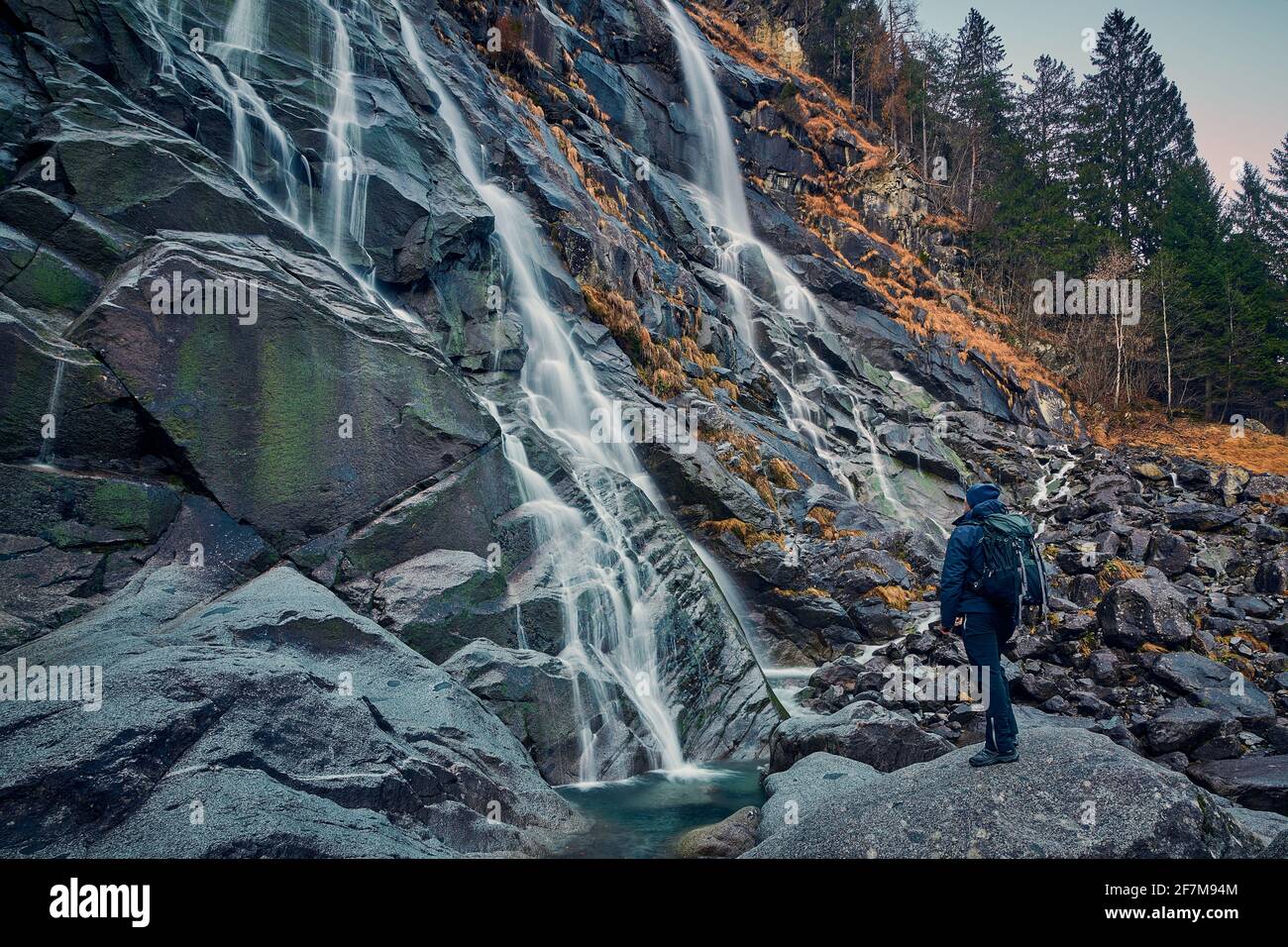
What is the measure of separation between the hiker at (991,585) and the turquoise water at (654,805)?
3753 mm

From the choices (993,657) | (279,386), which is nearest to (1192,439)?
(993,657)

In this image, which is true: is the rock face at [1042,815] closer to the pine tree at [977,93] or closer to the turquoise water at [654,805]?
the turquoise water at [654,805]

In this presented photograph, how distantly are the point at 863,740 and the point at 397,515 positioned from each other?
716 centimetres

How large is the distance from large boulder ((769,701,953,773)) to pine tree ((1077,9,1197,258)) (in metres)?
50.9

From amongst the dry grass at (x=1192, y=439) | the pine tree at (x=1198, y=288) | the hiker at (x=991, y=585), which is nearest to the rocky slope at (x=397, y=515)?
the hiker at (x=991, y=585)

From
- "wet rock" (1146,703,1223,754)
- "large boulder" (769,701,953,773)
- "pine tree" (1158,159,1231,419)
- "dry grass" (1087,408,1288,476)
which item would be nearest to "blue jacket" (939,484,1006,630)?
"large boulder" (769,701,953,773)

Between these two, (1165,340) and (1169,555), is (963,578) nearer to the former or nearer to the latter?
(1169,555)

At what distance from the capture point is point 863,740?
9.74 meters

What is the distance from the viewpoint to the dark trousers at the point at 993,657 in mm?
5809

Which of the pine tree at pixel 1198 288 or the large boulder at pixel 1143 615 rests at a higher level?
the pine tree at pixel 1198 288

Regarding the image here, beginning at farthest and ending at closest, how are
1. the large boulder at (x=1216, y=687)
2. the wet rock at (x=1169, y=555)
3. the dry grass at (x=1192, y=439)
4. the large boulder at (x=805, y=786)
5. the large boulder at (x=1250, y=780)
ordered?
the dry grass at (x=1192, y=439)
the wet rock at (x=1169, y=555)
the large boulder at (x=1216, y=687)
the large boulder at (x=1250, y=780)
the large boulder at (x=805, y=786)

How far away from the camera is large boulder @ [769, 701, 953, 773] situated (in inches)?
375

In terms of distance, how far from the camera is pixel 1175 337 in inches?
1730
